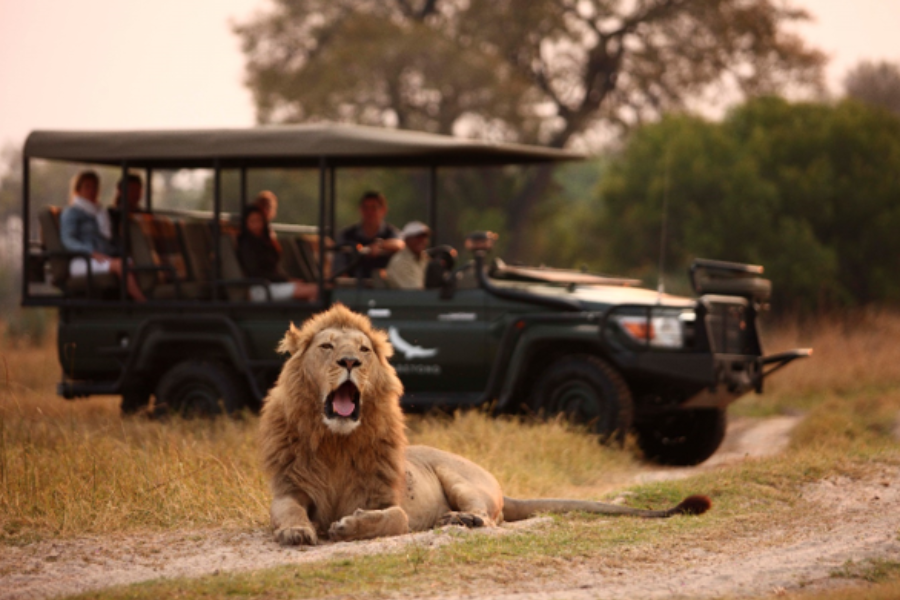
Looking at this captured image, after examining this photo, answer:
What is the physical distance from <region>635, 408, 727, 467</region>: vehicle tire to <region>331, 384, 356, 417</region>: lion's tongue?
4818mm

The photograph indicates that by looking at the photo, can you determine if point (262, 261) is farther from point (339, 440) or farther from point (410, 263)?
point (339, 440)

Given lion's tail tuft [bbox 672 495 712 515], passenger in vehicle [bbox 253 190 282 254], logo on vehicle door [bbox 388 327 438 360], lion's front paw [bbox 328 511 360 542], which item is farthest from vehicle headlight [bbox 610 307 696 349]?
lion's front paw [bbox 328 511 360 542]

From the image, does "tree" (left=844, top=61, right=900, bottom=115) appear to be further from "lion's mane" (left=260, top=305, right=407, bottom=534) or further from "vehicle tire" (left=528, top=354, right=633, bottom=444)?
"lion's mane" (left=260, top=305, right=407, bottom=534)

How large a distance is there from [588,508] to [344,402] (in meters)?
1.58

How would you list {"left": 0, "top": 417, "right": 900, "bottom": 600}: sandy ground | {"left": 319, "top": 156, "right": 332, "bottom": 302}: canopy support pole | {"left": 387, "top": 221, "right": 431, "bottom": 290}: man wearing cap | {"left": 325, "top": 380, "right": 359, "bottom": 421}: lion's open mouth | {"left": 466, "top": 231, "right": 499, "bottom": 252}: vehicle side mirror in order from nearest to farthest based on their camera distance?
1. {"left": 0, "top": 417, "right": 900, "bottom": 600}: sandy ground
2. {"left": 325, "top": 380, "right": 359, "bottom": 421}: lion's open mouth
3. {"left": 466, "top": 231, "right": 499, "bottom": 252}: vehicle side mirror
4. {"left": 319, "top": 156, "right": 332, "bottom": 302}: canopy support pole
5. {"left": 387, "top": 221, "right": 431, "bottom": 290}: man wearing cap

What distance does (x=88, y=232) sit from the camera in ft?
37.2

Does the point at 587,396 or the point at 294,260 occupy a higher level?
the point at 294,260

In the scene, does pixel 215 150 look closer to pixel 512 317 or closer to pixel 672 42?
pixel 512 317

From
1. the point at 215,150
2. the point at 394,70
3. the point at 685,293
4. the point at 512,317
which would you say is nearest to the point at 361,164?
the point at 215,150

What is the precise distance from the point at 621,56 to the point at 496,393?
1978 centimetres

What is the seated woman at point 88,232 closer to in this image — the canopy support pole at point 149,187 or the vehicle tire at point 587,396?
the canopy support pole at point 149,187

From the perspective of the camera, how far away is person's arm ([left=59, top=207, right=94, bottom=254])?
11.2 metres

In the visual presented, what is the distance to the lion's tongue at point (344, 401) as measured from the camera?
248 inches

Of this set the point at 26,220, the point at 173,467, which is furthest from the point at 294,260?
the point at 173,467
